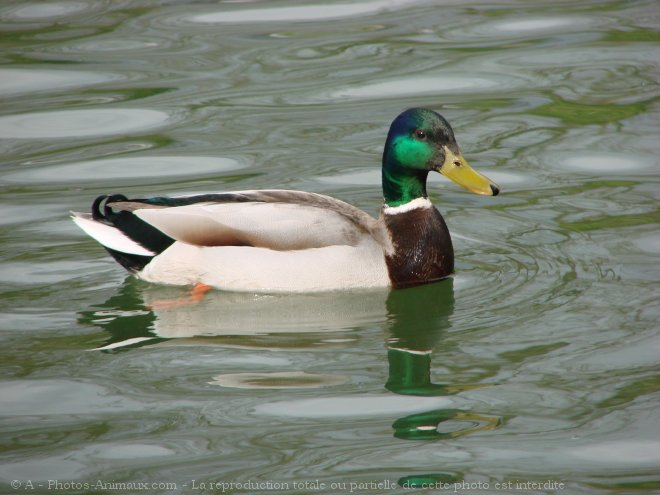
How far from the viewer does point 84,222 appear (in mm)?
8016

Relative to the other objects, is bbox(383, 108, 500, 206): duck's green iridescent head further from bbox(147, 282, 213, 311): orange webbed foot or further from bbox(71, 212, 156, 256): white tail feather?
bbox(71, 212, 156, 256): white tail feather

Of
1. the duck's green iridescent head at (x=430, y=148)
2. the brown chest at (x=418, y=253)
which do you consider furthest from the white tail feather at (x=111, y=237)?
the duck's green iridescent head at (x=430, y=148)

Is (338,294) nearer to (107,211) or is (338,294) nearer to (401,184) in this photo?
(401,184)

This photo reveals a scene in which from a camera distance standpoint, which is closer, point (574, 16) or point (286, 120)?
point (286, 120)

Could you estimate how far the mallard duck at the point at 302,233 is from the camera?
25.2ft

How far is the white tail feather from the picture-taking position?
7.93m

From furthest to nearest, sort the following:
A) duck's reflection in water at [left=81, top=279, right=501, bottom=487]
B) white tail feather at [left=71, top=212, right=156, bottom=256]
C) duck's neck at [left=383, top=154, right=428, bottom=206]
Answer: duck's neck at [left=383, top=154, right=428, bottom=206] < white tail feather at [left=71, top=212, right=156, bottom=256] < duck's reflection in water at [left=81, top=279, right=501, bottom=487]

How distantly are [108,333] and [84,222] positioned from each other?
1.09 metres

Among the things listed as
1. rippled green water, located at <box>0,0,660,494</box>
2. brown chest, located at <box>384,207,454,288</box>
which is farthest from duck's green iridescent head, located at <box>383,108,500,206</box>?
rippled green water, located at <box>0,0,660,494</box>

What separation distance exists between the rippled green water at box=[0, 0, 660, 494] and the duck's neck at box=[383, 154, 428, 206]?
57 centimetres

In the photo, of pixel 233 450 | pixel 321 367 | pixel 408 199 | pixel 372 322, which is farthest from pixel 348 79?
pixel 233 450

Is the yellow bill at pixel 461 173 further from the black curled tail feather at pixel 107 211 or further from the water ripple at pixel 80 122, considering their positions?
the water ripple at pixel 80 122

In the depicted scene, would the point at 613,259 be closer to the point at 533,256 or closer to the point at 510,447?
the point at 533,256

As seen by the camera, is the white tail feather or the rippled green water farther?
the white tail feather
